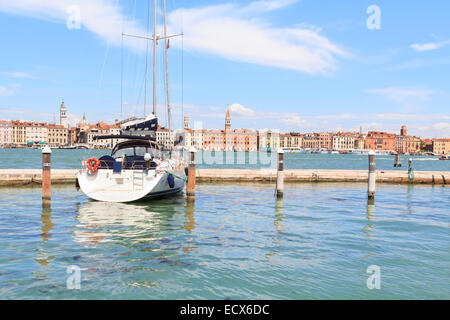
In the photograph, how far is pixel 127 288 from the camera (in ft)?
22.6

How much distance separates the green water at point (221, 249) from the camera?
275 inches

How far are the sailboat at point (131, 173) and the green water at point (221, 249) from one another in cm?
64

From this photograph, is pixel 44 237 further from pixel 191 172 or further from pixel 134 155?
pixel 134 155

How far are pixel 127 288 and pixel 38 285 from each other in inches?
64.3

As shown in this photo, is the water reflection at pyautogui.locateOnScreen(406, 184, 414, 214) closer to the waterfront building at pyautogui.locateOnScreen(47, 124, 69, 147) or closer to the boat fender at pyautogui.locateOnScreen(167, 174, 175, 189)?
the boat fender at pyautogui.locateOnScreen(167, 174, 175, 189)

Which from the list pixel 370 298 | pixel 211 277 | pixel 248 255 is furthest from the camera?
pixel 248 255

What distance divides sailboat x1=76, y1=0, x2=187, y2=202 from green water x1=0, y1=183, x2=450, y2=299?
635 mm

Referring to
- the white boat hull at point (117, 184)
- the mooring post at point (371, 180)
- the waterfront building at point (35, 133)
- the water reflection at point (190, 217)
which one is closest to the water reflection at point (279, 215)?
the water reflection at point (190, 217)

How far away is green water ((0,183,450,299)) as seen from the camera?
698 centimetres

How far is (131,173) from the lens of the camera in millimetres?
15375

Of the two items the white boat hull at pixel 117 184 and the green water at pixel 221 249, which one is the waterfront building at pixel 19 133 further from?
the white boat hull at pixel 117 184

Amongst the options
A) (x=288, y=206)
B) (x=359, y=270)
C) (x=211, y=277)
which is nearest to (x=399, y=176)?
(x=288, y=206)
